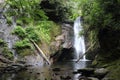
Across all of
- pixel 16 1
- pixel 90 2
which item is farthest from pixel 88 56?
pixel 16 1

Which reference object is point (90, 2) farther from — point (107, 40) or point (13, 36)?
point (13, 36)

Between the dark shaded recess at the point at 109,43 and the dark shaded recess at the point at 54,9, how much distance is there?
13781 mm

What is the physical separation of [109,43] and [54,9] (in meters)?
15.6

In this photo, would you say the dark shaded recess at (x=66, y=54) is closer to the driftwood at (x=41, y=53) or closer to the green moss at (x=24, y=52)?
the driftwood at (x=41, y=53)

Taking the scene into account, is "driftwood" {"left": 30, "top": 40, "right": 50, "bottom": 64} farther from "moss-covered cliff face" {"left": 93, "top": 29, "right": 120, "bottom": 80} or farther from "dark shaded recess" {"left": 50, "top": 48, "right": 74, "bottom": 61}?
"moss-covered cliff face" {"left": 93, "top": 29, "right": 120, "bottom": 80}

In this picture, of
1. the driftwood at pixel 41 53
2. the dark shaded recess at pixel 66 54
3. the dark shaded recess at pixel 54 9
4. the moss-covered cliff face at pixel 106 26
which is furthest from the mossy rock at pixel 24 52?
the dark shaded recess at pixel 54 9

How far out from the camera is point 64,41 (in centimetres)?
3195

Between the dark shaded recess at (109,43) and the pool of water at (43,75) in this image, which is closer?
the pool of water at (43,75)

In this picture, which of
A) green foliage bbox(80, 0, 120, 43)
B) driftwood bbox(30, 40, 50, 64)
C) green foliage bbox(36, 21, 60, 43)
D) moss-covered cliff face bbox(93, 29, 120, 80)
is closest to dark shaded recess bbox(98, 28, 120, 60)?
moss-covered cliff face bbox(93, 29, 120, 80)

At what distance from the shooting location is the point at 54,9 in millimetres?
33719

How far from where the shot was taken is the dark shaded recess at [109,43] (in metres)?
18.4

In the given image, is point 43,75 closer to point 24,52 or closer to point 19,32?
point 24,52

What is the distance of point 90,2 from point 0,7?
1281 cm

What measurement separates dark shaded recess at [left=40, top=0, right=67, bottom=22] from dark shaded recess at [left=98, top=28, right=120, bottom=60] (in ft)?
45.2
